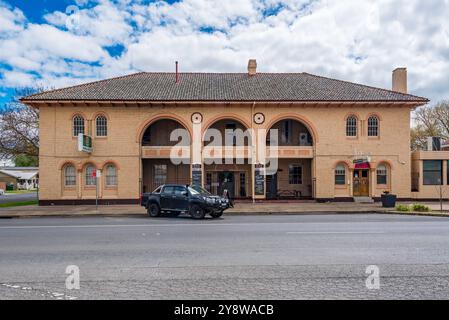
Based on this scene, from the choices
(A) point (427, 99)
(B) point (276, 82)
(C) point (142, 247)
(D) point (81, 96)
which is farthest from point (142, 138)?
(A) point (427, 99)

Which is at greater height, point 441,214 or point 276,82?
point 276,82

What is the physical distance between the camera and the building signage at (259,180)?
83.5ft

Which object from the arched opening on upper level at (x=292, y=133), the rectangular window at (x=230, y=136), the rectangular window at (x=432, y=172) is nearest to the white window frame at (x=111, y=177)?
the rectangular window at (x=230, y=136)

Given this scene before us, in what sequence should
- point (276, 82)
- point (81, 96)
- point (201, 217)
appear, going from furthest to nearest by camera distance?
point (276, 82)
point (81, 96)
point (201, 217)

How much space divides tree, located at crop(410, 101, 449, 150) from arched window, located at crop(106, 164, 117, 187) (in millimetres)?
39791

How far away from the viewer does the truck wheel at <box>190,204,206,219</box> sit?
1575 cm

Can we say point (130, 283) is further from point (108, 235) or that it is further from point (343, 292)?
point (108, 235)

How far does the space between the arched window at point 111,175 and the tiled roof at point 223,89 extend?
490 cm

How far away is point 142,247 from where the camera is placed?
8688mm

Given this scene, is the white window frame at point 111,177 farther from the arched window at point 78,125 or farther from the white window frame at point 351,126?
the white window frame at point 351,126

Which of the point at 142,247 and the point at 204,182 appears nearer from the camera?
the point at 142,247

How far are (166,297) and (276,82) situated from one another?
83.2 ft

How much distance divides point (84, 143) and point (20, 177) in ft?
217
